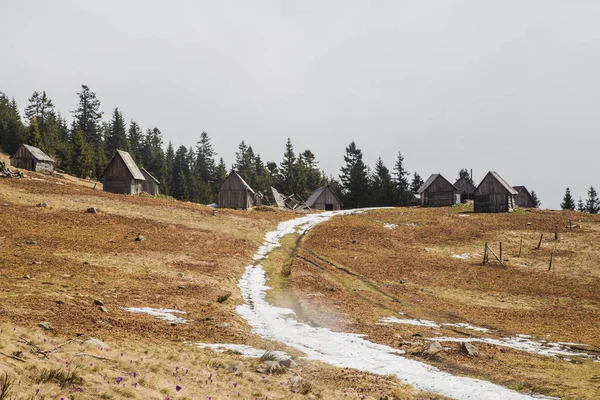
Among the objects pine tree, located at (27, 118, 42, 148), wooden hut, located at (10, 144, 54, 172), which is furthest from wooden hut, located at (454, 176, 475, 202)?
pine tree, located at (27, 118, 42, 148)

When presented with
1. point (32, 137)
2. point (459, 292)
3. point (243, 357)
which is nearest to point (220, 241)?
point (459, 292)

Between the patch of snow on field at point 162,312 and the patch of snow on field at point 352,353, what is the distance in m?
2.82

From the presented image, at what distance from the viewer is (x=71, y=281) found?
56.6 feet

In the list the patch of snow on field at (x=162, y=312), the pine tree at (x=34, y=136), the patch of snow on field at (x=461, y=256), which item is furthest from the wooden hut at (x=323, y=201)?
the pine tree at (x=34, y=136)

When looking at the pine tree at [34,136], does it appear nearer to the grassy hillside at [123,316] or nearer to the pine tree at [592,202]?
the grassy hillside at [123,316]

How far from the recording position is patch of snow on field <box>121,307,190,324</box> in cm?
1468

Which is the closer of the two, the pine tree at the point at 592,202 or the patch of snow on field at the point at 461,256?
the patch of snow on field at the point at 461,256

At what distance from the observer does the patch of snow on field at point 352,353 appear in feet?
33.5

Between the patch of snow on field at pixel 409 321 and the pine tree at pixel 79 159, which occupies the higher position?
the pine tree at pixel 79 159

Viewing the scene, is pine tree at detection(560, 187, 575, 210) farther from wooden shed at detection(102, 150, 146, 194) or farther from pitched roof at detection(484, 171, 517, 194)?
Result: wooden shed at detection(102, 150, 146, 194)

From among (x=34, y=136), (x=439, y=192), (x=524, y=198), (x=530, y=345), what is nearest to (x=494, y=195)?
(x=439, y=192)

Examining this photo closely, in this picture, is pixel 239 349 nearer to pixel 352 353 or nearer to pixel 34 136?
pixel 352 353

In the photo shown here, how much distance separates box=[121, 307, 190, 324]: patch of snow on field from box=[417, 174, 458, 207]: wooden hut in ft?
205

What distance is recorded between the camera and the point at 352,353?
13.1m
